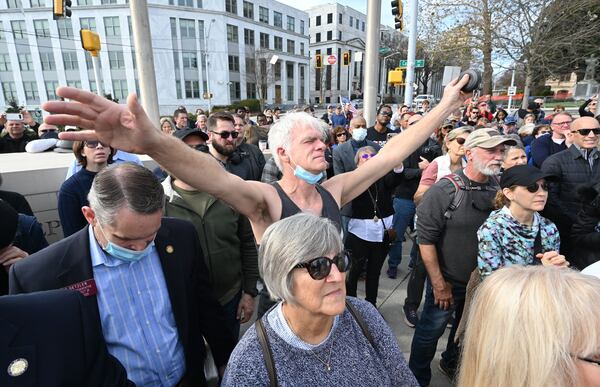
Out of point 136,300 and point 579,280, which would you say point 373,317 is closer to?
point 579,280

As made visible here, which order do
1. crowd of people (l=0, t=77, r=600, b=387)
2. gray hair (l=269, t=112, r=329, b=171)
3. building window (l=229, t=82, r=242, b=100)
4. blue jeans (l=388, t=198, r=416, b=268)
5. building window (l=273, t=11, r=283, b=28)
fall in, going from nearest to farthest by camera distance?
1. crowd of people (l=0, t=77, r=600, b=387)
2. gray hair (l=269, t=112, r=329, b=171)
3. blue jeans (l=388, t=198, r=416, b=268)
4. building window (l=229, t=82, r=242, b=100)
5. building window (l=273, t=11, r=283, b=28)

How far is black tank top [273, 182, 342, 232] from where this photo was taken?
6.78 feet

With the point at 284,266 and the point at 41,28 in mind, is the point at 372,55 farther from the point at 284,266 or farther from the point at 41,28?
the point at 41,28

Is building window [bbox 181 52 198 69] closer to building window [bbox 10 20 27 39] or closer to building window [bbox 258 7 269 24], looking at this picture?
building window [bbox 258 7 269 24]

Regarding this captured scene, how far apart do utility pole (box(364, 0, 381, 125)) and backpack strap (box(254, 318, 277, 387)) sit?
328 inches

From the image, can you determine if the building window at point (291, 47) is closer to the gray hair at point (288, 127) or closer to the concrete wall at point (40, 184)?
the concrete wall at point (40, 184)

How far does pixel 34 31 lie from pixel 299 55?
123 ft

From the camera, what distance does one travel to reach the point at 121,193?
1677mm

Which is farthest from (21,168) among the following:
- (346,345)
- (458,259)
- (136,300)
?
(458,259)

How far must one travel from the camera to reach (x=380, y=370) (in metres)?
1.54

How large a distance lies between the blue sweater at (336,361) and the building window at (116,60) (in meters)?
50.2

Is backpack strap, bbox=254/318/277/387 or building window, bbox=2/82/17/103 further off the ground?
building window, bbox=2/82/17/103

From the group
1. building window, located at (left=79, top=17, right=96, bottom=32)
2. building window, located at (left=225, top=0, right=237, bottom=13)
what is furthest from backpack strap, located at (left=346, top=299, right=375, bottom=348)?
building window, located at (left=79, top=17, right=96, bottom=32)

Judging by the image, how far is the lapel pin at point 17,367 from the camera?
1.12 meters
